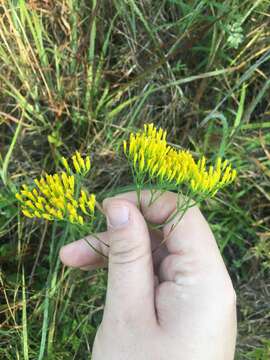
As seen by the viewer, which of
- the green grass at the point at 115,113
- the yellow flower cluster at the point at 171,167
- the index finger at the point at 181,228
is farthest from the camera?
the green grass at the point at 115,113

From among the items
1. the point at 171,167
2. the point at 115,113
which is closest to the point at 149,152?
the point at 171,167

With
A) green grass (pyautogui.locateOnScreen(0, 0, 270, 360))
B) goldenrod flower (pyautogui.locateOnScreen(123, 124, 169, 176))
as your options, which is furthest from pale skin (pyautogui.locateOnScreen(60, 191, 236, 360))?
green grass (pyautogui.locateOnScreen(0, 0, 270, 360))

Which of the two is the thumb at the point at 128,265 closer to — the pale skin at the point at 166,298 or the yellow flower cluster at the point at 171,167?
the pale skin at the point at 166,298

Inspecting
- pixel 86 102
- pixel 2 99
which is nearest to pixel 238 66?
pixel 86 102

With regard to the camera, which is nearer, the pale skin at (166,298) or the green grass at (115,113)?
the pale skin at (166,298)

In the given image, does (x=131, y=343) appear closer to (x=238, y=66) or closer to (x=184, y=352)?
(x=184, y=352)

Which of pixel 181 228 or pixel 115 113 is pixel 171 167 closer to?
pixel 181 228

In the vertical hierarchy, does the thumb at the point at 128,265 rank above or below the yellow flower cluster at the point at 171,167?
below

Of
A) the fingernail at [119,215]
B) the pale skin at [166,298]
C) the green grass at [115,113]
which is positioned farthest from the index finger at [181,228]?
A: the green grass at [115,113]
